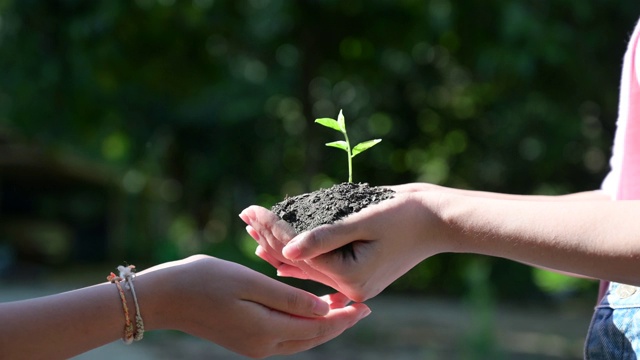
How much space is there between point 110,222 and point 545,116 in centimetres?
1148

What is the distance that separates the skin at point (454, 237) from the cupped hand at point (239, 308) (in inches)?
3.3

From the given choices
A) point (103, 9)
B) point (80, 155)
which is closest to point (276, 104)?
point (103, 9)

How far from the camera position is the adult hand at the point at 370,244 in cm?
152

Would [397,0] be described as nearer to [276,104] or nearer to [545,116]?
[545,116]

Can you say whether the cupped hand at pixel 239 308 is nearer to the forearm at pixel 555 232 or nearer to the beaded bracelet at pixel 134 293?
the beaded bracelet at pixel 134 293

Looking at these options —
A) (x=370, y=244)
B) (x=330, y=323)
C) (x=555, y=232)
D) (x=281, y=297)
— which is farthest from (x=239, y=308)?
(x=555, y=232)

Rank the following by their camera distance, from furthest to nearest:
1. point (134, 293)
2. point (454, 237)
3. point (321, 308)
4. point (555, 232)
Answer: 1. point (321, 308)
2. point (134, 293)
3. point (454, 237)
4. point (555, 232)

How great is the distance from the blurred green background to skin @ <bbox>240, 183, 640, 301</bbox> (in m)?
5.91

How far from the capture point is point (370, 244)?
153 centimetres

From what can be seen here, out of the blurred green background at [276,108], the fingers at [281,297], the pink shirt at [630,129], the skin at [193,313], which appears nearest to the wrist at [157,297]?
the skin at [193,313]

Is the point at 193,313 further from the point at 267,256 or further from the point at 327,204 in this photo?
the point at 327,204

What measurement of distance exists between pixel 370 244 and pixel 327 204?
0.62 feet

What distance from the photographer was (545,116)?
9680 millimetres

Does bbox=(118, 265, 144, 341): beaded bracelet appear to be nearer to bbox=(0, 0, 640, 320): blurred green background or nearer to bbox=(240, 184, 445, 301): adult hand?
bbox=(240, 184, 445, 301): adult hand
